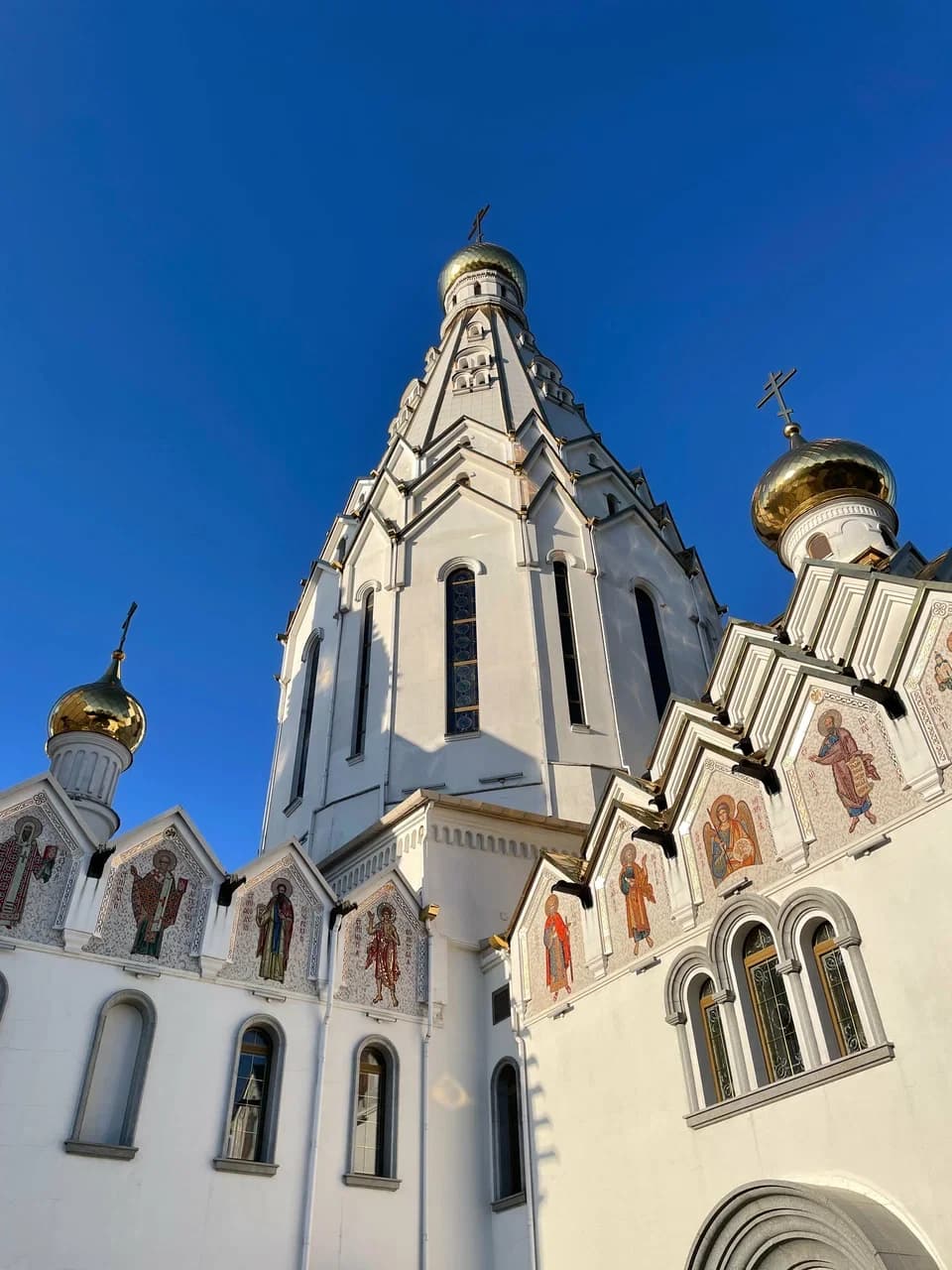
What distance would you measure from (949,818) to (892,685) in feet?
4.33

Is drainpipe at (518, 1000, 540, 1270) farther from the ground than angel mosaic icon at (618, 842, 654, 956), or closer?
closer

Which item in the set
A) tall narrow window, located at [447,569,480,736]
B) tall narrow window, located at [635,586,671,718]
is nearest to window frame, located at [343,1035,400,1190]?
tall narrow window, located at [447,569,480,736]

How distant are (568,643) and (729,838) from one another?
8.28m

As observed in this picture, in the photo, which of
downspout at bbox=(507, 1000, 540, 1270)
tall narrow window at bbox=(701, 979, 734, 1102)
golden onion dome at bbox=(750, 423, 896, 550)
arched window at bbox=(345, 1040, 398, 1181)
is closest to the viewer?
tall narrow window at bbox=(701, 979, 734, 1102)

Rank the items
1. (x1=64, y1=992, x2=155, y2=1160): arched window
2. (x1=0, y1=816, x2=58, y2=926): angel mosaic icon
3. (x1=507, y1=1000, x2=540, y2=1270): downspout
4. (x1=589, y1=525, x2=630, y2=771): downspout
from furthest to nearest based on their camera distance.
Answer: (x1=589, y1=525, x2=630, y2=771): downspout
(x1=507, y1=1000, x2=540, y2=1270): downspout
(x1=0, y1=816, x2=58, y2=926): angel mosaic icon
(x1=64, y1=992, x2=155, y2=1160): arched window

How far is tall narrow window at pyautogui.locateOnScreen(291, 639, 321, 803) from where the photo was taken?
18156mm

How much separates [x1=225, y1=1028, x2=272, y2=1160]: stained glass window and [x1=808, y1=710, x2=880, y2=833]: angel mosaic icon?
6635mm

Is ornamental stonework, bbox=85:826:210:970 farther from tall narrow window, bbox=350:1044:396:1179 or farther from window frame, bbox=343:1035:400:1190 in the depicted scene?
tall narrow window, bbox=350:1044:396:1179

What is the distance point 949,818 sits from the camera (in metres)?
7.51

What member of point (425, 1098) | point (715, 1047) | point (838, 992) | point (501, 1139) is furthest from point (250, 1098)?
point (838, 992)

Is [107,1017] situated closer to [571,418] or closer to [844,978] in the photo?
[844,978]

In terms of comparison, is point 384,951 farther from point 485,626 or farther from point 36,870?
point 485,626

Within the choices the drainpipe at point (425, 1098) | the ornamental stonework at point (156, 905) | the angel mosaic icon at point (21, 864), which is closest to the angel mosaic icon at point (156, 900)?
the ornamental stonework at point (156, 905)

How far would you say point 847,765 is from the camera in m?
8.55
